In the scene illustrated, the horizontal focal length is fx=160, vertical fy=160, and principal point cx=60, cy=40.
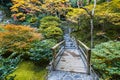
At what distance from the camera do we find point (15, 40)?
28.2 ft

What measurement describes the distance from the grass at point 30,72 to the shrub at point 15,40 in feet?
2.90

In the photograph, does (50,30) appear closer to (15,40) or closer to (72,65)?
(15,40)

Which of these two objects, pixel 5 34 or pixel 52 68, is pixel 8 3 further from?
pixel 52 68

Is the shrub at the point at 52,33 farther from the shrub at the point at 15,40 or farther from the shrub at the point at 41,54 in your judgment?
the shrub at the point at 41,54

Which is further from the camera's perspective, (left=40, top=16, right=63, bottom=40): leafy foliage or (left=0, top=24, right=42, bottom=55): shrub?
(left=40, top=16, right=63, bottom=40): leafy foliage

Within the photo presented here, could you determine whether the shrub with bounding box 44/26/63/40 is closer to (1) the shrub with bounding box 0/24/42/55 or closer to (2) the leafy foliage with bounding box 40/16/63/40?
(2) the leafy foliage with bounding box 40/16/63/40

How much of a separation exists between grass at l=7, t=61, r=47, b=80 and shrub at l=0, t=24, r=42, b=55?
0.88 metres

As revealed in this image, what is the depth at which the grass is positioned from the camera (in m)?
6.71

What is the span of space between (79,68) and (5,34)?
14.0 ft

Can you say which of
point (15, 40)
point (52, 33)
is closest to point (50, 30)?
point (52, 33)

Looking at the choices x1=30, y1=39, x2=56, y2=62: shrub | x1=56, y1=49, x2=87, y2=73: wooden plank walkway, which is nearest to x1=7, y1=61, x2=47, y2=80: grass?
x1=30, y1=39, x2=56, y2=62: shrub

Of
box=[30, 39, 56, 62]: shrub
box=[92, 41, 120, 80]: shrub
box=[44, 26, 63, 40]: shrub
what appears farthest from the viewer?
box=[44, 26, 63, 40]: shrub

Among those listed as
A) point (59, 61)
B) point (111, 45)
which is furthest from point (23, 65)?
point (111, 45)

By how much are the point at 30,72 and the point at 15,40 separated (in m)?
2.30
